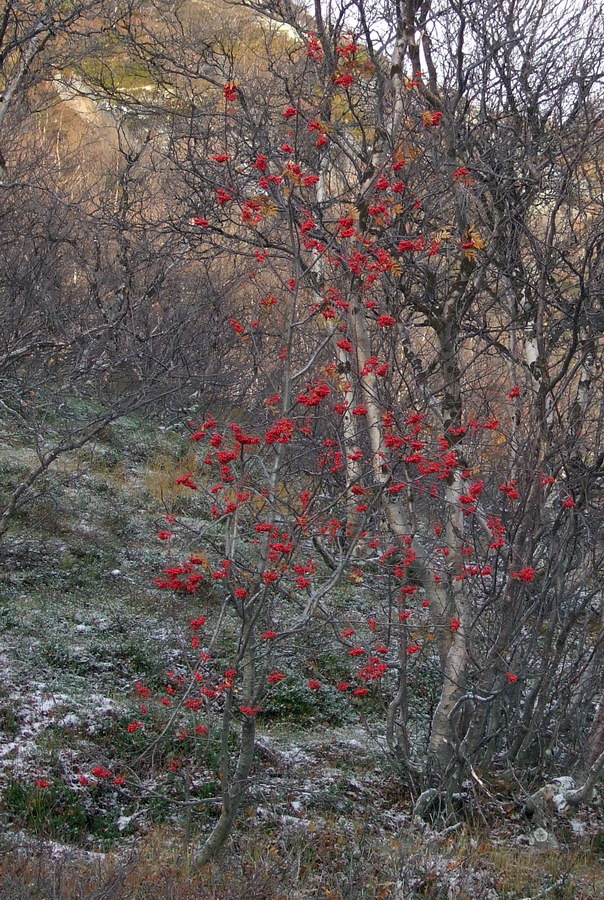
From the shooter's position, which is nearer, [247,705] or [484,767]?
[247,705]

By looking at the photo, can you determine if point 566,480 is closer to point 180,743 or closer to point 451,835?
point 451,835

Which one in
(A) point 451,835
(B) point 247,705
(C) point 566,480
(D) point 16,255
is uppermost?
(D) point 16,255

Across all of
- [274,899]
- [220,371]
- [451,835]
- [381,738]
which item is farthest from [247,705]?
[220,371]

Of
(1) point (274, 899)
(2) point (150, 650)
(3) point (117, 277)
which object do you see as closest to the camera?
(1) point (274, 899)

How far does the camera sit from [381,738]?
22.4 ft

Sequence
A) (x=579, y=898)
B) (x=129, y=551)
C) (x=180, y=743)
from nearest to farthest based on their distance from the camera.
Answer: (x=579, y=898) < (x=180, y=743) < (x=129, y=551)

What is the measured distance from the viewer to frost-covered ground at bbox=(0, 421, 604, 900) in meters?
4.06

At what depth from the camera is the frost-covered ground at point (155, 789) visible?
4.06 metres

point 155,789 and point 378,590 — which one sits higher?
point 378,590

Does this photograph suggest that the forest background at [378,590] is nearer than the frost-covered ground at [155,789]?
No

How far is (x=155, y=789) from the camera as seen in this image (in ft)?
18.3

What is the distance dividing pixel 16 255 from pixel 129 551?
4.72 metres

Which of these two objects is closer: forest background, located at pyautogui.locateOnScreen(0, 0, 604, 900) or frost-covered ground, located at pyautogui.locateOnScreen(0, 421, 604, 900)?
frost-covered ground, located at pyautogui.locateOnScreen(0, 421, 604, 900)

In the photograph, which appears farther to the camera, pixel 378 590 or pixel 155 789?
pixel 378 590
